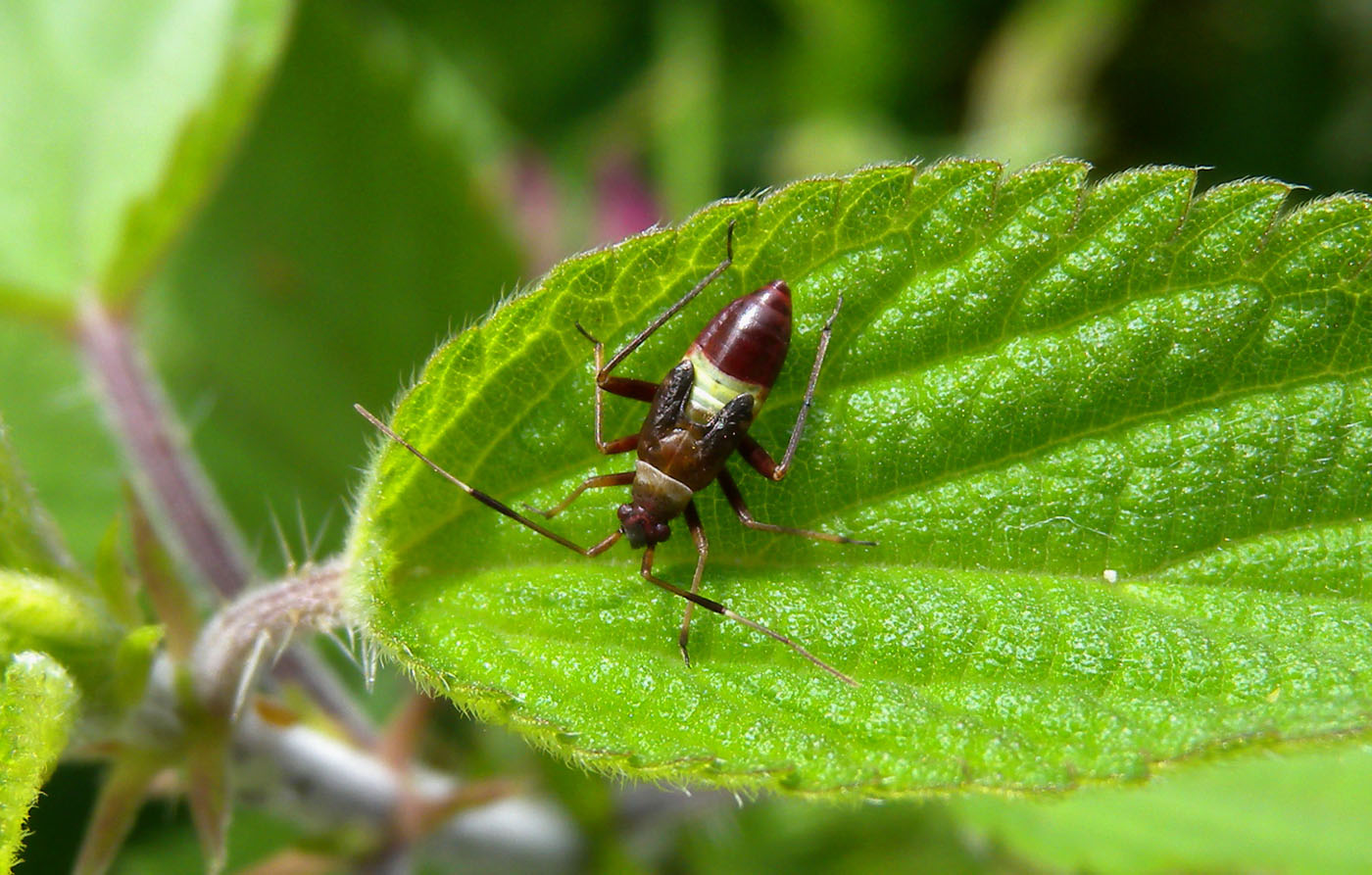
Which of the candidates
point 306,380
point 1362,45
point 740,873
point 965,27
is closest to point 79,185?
point 306,380

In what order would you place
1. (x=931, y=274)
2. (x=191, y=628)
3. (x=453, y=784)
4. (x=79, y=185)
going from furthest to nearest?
(x=79, y=185)
(x=453, y=784)
(x=191, y=628)
(x=931, y=274)

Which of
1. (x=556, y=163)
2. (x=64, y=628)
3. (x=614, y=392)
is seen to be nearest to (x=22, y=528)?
(x=64, y=628)

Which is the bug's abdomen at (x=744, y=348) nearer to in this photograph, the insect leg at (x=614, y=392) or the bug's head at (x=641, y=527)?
the insect leg at (x=614, y=392)

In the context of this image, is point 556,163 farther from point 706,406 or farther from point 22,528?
point 22,528

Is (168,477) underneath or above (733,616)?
above

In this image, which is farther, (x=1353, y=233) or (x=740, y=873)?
(x=740, y=873)

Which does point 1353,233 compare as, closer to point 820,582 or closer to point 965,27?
point 820,582

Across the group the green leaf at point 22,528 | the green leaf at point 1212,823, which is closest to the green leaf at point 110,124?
the green leaf at point 22,528
